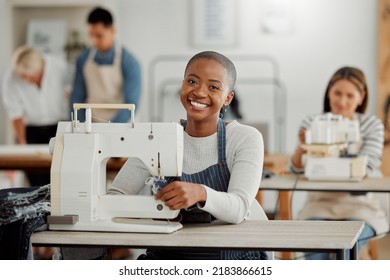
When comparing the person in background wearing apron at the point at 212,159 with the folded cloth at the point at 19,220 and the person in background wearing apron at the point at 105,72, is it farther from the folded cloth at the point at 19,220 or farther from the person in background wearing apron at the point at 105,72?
the person in background wearing apron at the point at 105,72

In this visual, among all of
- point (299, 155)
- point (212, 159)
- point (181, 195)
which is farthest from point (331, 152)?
point (181, 195)

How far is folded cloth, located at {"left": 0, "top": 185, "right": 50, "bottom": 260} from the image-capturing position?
1.99 meters

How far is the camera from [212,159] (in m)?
Result: 2.24

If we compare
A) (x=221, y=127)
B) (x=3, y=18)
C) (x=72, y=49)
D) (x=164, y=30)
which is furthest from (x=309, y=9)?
(x=221, y=127)

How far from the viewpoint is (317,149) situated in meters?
3.27

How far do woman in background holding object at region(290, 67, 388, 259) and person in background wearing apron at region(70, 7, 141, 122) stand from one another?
1.74 meters

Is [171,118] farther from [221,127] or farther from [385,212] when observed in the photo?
[221,127]

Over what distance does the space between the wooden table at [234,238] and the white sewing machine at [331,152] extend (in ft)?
3.70

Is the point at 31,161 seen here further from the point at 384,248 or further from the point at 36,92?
the point at 384,248

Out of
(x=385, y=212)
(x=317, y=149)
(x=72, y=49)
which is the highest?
(x=72, y=49)

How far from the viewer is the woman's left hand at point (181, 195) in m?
2.02

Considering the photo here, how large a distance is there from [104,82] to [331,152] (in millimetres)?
2141

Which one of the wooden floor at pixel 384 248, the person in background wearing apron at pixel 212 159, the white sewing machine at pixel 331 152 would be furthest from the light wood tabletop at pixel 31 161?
the person in background wearing apron at pixel 212 159

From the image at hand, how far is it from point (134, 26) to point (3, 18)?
98cm
